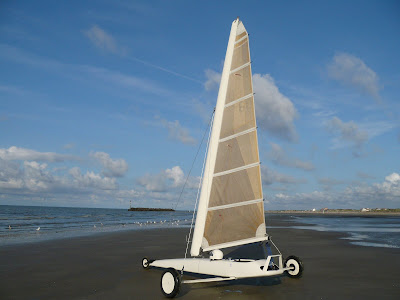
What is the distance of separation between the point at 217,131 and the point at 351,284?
241 inches

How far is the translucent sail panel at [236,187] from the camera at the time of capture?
994cm

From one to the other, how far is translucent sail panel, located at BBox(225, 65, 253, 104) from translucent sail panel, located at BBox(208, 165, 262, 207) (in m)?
2.32

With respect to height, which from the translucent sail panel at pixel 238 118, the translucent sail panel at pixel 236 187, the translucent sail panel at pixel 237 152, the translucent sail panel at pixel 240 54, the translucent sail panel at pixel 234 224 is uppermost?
the translucent sail panel at pixel 240 54

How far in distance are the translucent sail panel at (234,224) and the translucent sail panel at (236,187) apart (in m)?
0.26

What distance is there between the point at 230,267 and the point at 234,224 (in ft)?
4.79

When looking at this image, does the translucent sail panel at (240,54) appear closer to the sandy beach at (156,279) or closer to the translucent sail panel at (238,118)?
the translucent sail panel at (238,118)

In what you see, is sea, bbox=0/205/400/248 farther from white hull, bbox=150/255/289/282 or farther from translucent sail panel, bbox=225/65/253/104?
translucent sail panel, bbox=225/65/253/104

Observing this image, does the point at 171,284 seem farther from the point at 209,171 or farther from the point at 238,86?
the point at 238,86

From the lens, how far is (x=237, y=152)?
10070 millimetres

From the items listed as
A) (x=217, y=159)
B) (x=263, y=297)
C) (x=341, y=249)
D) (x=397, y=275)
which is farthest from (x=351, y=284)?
(x=341, y=249)

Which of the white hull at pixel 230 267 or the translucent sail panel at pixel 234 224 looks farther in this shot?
the translucent sail panel at pixel 234 224

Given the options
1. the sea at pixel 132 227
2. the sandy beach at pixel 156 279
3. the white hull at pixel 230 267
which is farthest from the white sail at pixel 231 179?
the sea at pixel 132 227

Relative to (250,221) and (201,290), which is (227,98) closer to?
(250,221)

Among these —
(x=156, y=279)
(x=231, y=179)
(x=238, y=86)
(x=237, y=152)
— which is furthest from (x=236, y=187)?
(x=156, y=279)
